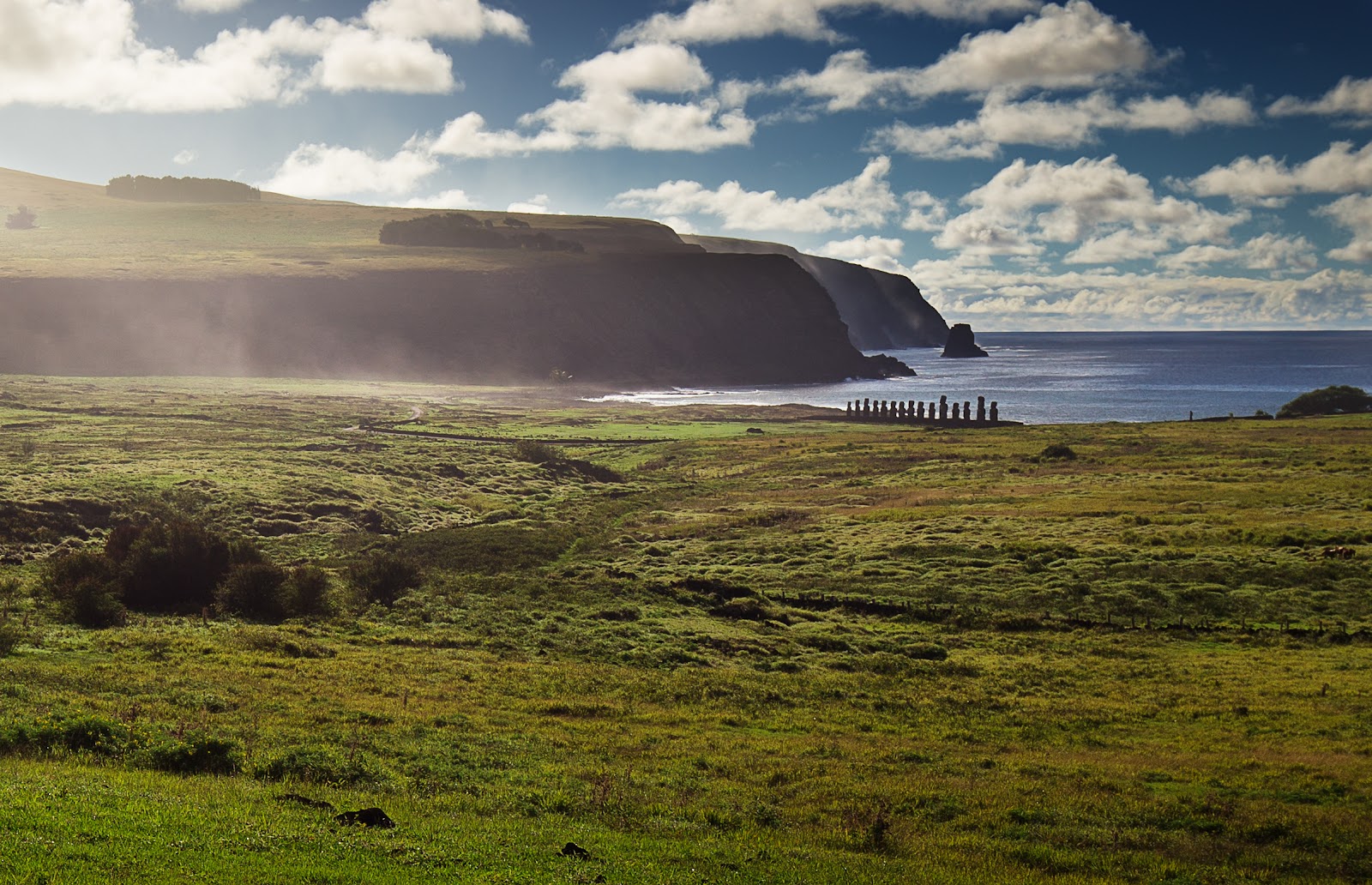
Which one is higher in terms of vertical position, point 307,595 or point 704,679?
point 307,595

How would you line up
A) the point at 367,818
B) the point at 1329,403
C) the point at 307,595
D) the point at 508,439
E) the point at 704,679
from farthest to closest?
the point at 1329,403 → the point at 508,439 → the point at 307,595 → the point at 704,679 → the point at 367,818

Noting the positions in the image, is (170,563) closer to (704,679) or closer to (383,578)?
(383,578)

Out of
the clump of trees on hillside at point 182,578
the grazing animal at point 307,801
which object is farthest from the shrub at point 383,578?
the grazing animal at point 307,801

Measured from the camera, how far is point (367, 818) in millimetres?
16422

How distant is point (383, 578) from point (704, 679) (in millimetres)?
18990

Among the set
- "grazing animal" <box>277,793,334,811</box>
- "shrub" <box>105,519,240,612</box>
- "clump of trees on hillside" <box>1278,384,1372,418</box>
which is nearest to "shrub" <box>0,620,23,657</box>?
"shrub" <box>105,519,240,612</box>

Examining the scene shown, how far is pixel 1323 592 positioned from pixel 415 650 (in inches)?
1506

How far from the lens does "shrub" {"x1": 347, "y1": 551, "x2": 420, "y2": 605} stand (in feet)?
144

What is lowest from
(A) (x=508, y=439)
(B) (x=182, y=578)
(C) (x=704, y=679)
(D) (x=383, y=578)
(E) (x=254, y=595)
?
(C) (x=704, y=679)

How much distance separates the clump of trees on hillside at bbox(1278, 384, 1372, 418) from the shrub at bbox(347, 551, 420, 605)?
125881mm

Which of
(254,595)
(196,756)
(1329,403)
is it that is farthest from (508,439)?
(1329,403)

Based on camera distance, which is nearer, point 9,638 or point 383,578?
point 9,638

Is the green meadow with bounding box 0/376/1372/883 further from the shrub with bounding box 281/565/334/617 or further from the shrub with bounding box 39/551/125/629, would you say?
the shrub with bounding box 39/551/125/629

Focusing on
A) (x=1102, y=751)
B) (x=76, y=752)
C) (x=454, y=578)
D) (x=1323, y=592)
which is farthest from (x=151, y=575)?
(x=1323, y=592)
